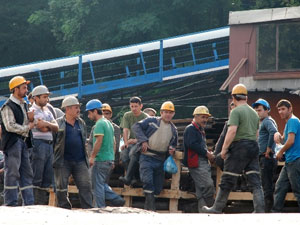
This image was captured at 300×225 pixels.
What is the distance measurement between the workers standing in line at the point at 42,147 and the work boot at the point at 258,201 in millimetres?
2990

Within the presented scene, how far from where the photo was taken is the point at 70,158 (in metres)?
12.6

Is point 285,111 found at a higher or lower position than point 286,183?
higher

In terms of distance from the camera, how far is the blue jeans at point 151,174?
13664 mm

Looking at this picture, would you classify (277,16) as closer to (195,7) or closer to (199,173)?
(199,173)

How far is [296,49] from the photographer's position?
81.1 feet

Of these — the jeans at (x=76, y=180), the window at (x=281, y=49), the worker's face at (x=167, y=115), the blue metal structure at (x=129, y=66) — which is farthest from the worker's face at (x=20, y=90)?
the blue metal structure at (x=129, y=66)

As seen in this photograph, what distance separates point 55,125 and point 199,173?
251cm

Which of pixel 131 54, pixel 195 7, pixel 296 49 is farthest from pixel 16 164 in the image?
pixel 195 7

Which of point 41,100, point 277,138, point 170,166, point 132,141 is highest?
point 41,100

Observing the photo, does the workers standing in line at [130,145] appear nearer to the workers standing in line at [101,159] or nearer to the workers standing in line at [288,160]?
the workers standing in line at [101,159]

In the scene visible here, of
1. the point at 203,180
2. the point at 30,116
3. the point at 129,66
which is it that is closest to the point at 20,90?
the point at 30,116

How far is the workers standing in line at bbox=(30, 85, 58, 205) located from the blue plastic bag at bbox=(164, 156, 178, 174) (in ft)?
6.97

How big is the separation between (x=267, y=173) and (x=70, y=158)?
3.02 m

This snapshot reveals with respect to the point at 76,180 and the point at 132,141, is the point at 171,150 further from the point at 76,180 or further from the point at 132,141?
the point at 76,180
